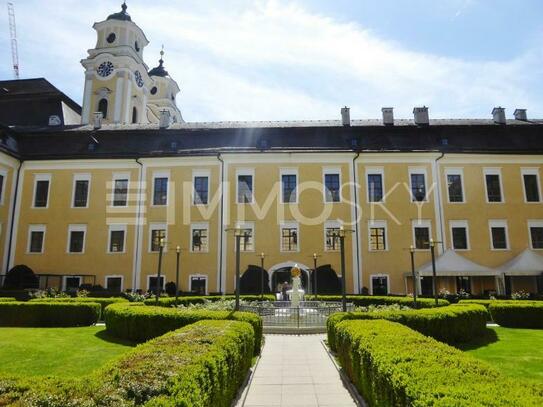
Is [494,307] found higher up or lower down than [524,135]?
lower down

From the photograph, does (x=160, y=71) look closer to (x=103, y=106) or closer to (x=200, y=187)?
(x=103, y=106)

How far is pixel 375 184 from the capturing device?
27750 millimetres

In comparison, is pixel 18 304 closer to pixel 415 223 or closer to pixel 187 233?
pixel 187 233

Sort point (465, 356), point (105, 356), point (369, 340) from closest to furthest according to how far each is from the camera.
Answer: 1. point (465, 356)
2. point (369, 340)
3. point (105, 356)

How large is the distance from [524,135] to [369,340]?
92.1 ft

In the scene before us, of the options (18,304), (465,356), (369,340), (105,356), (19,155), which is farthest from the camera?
(19,155)

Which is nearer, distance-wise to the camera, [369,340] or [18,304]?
[369,340]

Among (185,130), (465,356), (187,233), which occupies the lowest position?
(465,356)

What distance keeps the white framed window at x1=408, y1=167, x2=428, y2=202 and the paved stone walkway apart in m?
18.4

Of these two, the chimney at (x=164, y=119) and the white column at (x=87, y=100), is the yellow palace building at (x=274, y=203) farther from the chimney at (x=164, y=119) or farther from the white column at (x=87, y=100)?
the white column at (x=87, y=100)

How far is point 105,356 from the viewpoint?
977cm

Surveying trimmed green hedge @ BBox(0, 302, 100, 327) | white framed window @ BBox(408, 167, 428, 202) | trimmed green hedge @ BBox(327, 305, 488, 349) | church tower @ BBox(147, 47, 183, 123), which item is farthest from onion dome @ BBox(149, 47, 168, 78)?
trimmed green hedge @ BBox(327, 305, 488, 349)

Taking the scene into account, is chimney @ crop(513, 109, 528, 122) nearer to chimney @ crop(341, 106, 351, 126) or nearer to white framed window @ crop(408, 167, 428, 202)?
white framed window @ crop(408, 167, 428, 202)

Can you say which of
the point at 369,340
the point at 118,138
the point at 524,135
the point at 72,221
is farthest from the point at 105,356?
the point at 524,135
